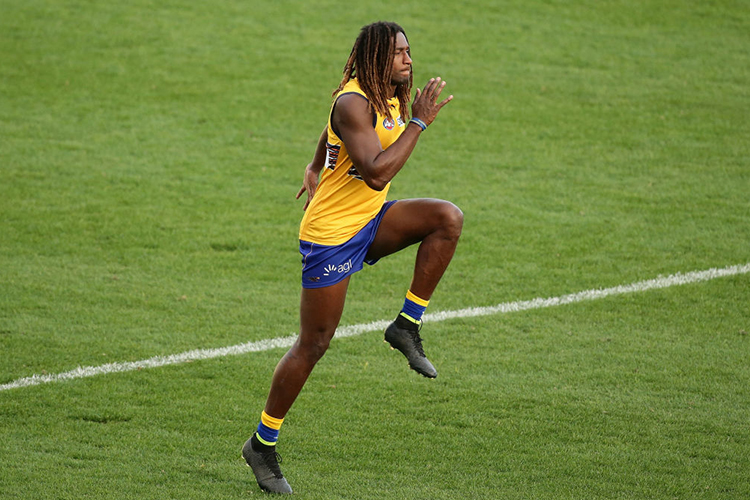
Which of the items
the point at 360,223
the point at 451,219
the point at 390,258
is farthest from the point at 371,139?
the point at 390,258

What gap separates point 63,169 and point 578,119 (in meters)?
7.26

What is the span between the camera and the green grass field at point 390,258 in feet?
19.3

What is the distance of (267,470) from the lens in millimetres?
5359

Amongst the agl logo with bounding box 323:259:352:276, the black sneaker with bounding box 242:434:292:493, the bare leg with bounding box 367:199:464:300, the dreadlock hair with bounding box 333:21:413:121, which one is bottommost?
the black sneaker with bounding box 242:434:292:493

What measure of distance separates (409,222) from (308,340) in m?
0.89

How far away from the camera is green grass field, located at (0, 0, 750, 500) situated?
5891 mm

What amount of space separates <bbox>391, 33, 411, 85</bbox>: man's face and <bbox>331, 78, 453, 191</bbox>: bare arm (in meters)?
0.19

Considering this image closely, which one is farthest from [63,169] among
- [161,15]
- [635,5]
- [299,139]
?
[635,5]

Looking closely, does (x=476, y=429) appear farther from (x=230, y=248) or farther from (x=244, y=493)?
(x=230, y=248)

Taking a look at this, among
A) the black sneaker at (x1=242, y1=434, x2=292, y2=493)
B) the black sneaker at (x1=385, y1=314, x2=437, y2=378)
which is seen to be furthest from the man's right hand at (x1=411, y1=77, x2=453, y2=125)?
the black sneaker at (x1=242, y1=434, x2=292, y2=493)

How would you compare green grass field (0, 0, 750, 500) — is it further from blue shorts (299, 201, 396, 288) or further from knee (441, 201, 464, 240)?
knee (441, 201, 464, 240)

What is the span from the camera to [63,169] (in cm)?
1197

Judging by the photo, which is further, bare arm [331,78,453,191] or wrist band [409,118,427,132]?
wrist band [409,118,427,132]

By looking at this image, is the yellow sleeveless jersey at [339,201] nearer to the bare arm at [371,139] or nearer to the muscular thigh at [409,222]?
the muscular thigh at [409,222]
